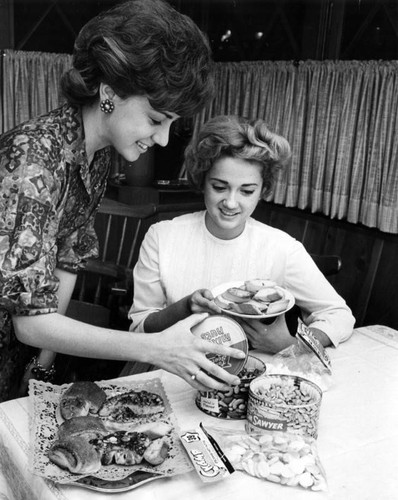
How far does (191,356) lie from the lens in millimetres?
1248

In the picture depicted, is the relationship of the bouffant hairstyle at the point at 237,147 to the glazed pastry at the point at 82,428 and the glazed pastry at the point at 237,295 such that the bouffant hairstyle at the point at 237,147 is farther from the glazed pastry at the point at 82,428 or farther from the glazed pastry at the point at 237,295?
the glazed pastry at the point at 82,428

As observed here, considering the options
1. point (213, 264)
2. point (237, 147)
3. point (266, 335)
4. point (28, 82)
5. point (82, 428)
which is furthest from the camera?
point (28, 82)

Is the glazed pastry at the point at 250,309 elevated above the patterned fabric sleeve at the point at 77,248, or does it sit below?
below

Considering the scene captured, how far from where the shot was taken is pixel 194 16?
4207mm

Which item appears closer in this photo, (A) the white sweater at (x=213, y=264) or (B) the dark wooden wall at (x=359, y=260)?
(A) the white sweater at (x=213, y=264)

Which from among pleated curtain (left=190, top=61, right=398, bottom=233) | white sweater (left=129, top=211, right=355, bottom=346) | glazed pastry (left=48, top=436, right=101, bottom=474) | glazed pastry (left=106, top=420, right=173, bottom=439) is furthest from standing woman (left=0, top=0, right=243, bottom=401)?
pleated curtain (left=190, top=61, right=398, bottom=233)

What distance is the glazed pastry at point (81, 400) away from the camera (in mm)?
1264

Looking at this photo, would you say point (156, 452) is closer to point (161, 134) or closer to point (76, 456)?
point (76, 456)

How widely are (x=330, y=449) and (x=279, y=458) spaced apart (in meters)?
0.16

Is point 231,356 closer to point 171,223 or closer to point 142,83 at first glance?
point 142,83

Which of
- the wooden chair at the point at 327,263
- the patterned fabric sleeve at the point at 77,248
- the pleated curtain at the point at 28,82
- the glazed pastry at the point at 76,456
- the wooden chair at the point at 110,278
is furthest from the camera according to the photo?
the pleated curtain at the point at 28,82

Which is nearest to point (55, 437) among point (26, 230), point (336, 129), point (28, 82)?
point (26, 230)

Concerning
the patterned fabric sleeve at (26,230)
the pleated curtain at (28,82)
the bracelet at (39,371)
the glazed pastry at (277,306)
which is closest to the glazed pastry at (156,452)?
the patterned fabric sleeve at (26,230)

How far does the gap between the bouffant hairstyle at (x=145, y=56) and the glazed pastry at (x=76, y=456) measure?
726 millimetres
